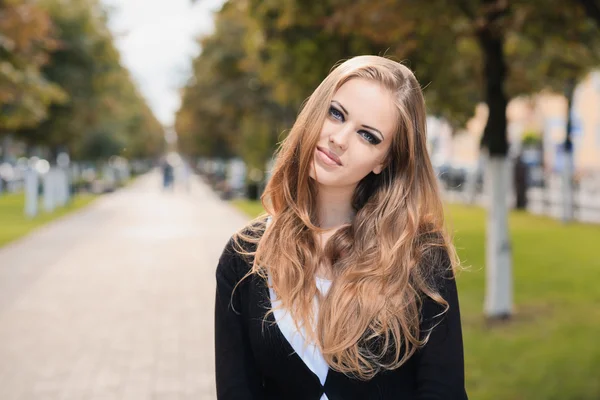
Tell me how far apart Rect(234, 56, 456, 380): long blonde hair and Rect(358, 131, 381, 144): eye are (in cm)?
5

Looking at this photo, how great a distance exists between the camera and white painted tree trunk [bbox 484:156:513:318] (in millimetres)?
8383

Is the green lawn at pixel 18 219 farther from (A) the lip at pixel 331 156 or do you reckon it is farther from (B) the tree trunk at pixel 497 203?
(A) the lip at pixel 331 156

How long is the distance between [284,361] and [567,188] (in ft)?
59.0

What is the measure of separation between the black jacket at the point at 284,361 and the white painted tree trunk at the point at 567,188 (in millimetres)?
17638

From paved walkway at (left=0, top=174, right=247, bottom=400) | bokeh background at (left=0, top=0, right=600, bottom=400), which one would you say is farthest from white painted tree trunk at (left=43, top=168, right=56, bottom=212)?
paved walkway at (left=0, top=174, right=247, bottom=400)

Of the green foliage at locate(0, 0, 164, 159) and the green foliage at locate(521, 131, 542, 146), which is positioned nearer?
the green foliage at locate(0, 0, 164, 159)

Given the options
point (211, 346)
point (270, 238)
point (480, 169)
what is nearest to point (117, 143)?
point (480, 169)

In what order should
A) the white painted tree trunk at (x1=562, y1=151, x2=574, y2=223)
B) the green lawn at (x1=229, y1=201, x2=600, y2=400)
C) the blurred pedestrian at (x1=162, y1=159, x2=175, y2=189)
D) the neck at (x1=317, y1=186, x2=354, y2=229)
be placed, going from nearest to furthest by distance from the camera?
1. the neck at (x1=317, y1=186, x2=354, y2=229)
2. the green lawn at (x1=229, y1=201, x2=600, y2=400)
3. the white painted tree trunk at (x1=562, y1=151, x2=574, y2=223)
4. the blurred pedestrian at (x1=162, y1=159, x2=175, y2=189)

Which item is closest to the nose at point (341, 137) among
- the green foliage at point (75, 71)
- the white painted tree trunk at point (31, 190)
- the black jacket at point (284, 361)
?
the black jacket at point (284, 361)

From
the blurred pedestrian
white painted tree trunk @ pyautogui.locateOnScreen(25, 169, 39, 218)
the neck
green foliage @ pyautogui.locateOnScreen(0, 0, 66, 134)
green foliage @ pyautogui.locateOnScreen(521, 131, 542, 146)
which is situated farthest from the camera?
green foliage @ pyautogui.locateOnScreen(521, 131, 542, 146)

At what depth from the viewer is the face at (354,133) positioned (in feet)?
6.55

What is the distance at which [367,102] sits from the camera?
6.55 ft

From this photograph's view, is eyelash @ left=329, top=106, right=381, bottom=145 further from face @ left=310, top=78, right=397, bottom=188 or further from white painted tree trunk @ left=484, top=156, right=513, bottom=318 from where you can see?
white painted tree trunk @ left=484, top=156, right=513, bottom=318

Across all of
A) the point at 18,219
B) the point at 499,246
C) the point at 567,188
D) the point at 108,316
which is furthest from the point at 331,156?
the point at 18,219
